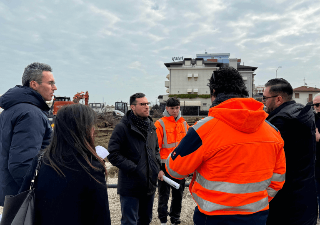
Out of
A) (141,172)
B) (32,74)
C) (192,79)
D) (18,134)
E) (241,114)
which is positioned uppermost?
(192,79)

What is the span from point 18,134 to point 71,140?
0.80m

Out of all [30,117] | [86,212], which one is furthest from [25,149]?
[86,212]

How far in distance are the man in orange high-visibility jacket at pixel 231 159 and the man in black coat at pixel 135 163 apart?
4.18 ft

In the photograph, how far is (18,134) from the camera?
71.9 inches

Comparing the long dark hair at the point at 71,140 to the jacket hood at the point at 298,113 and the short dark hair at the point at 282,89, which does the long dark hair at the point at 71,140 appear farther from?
the short dark hair at the point at 282,89

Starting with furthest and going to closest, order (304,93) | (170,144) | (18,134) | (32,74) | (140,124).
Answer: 1. (304,93)
2. (170,144)
3. (140,124)
4. (32,74)
5. (18,134)

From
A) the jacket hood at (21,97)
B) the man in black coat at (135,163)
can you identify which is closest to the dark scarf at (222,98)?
the man in black coat at (135,163)

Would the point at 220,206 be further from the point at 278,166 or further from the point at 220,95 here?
the point at 220,95

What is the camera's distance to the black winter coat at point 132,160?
266cm

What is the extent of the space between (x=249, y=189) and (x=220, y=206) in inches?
9.5

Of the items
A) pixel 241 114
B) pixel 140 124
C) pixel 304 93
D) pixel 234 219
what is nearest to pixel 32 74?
pixel 140 124

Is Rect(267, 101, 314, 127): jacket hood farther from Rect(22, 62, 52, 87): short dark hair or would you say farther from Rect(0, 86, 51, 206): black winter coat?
Rect(22, 62, 52, 87): short dark hair

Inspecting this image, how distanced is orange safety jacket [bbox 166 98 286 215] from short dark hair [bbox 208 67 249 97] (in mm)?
189

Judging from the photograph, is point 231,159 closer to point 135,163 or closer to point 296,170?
point 296,170
